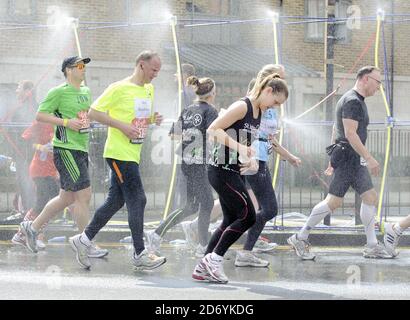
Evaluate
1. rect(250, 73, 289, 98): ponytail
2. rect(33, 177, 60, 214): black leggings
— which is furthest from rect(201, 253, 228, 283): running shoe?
rect(33, 177, 60, 214): black leggings

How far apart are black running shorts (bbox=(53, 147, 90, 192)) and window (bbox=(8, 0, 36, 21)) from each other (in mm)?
10176

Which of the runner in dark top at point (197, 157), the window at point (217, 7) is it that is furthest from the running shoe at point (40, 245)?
the window at point (217, 7)

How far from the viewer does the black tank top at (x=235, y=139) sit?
777cm

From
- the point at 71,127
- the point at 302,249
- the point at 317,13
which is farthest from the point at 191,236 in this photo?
the point at 317,13

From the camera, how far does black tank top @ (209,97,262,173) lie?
777 centimetres

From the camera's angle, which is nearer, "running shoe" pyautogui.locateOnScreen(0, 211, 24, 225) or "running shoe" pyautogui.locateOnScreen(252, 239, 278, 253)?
"running shoe" pyautogui.locateOnScreen(252, 239, 278, 253)

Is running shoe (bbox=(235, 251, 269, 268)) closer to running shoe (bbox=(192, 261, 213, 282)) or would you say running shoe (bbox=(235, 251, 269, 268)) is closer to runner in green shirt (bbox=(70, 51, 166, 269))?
runner in green shirt (bbox=(70, 51, 166, 269))

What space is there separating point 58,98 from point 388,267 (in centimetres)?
333

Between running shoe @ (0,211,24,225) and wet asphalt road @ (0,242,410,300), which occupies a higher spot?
wet asphalt road @ (0,242,410,300)

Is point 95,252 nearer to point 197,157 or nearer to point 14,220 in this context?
point 197,157

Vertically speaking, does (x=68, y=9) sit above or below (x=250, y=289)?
above
